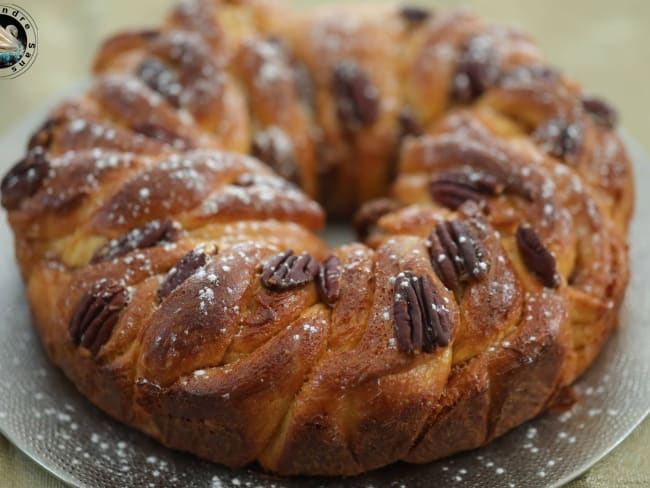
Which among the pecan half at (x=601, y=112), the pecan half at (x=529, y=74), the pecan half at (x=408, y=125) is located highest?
the pecan half at (x=408, y=125)

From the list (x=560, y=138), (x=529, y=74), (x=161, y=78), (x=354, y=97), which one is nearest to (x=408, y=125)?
(x=354, y=97)

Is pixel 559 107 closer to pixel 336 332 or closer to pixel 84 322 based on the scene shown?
pixel 336 332

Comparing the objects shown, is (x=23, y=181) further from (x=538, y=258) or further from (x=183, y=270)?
(x=538, y=258)

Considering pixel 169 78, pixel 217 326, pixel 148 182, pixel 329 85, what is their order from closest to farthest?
pixel 217 326 < pixel 148 182 < pixel 169 78 < pixel 329 85

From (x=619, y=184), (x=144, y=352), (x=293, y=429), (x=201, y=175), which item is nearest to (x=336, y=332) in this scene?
(x=293, y=429)

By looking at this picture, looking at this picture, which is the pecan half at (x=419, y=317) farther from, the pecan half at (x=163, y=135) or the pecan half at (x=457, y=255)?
the pecan half at (x=163, y=135)

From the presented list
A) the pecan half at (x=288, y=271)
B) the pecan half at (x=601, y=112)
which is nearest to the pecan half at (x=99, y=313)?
the pecan half at (x=288, y=271)
